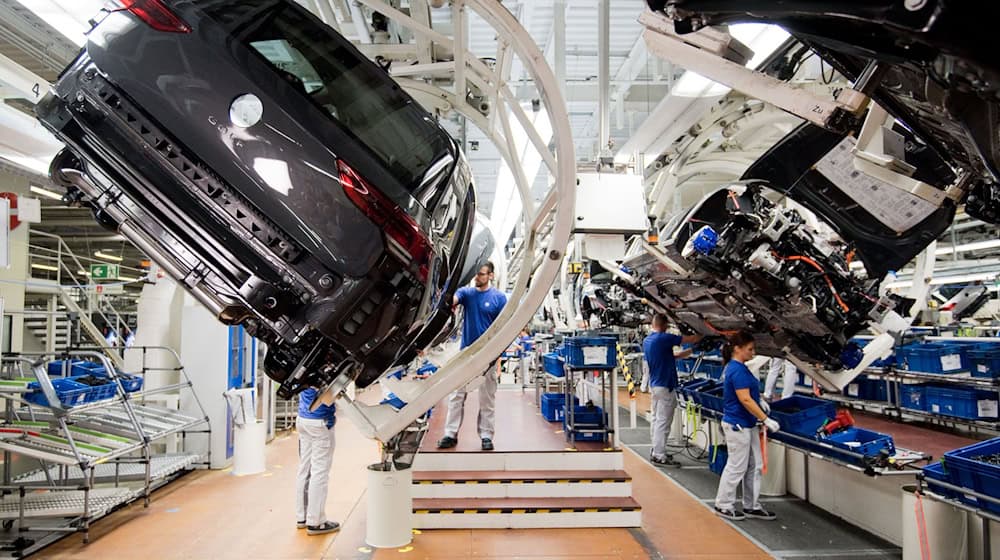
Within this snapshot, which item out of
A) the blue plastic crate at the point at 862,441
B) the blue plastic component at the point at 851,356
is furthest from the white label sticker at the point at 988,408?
the blue plastic crate at the point at 862,441

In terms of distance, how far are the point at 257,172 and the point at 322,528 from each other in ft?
12.6

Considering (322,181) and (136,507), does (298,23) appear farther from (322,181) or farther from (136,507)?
(136,507)

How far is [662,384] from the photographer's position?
763 cm

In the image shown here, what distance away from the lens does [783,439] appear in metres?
6.09

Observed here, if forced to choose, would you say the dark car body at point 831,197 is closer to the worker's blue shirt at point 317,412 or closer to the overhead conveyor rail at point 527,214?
the overhead conveyor rail at point 527,214

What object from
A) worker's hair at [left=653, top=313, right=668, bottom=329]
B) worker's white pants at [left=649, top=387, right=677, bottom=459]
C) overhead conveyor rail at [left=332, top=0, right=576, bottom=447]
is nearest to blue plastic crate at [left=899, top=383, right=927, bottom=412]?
worker's white pants at [left=649, top=387, right=677, bottom=459]

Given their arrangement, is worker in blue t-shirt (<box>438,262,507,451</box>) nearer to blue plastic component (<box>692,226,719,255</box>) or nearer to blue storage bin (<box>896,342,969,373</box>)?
blue plastic component (<box>692,226,719,255</box>)

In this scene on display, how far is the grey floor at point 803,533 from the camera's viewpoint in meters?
4.86

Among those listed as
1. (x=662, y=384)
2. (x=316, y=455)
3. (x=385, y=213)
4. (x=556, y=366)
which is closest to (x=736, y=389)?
(x=662, y=384)

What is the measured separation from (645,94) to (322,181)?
27.7 ft

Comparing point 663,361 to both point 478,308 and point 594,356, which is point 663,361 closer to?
point 594,356

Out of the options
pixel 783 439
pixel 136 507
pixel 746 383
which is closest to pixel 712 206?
pixel 746 383

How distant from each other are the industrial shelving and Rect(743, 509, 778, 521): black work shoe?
5756mm

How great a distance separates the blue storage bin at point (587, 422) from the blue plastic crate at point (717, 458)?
1.74 metres
